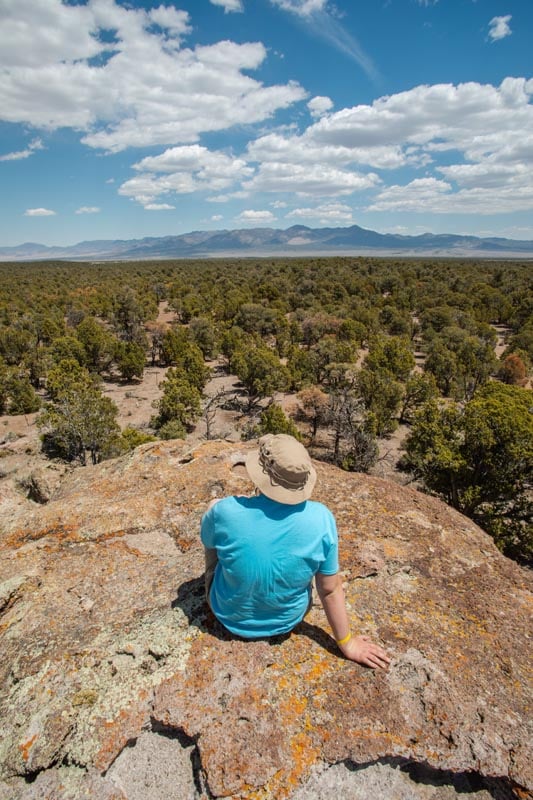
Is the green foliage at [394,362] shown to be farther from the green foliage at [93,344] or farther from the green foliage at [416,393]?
the green foliage at [93,344]

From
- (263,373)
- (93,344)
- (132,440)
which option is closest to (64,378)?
(132,440)

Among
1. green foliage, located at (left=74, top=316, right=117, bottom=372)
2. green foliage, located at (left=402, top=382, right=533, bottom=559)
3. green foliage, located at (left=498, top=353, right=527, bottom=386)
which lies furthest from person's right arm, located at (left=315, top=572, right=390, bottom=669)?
green foliage, located at (left=74, top=316, right=117, bottom=372)

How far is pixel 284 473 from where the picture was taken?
3.14 metres

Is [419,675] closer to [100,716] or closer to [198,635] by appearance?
[198,635]

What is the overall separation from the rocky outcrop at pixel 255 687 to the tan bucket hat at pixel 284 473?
185 cm

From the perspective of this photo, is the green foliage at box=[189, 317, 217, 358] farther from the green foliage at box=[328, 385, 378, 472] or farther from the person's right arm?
the person's right arm

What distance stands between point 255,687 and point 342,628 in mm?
934

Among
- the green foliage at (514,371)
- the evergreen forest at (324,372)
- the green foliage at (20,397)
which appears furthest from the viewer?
the green foliage at (514,371)

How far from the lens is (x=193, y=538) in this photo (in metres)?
6.11

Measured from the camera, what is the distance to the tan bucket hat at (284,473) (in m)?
3.15

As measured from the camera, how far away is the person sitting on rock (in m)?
3.23

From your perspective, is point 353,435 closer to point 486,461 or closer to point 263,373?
point 486,461

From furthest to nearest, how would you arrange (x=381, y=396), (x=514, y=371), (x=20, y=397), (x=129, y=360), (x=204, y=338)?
(x=204, y=338) → (x=129, y=360) → (x=514, y=371) → (x=20, y=397) → (x=381, y=396)

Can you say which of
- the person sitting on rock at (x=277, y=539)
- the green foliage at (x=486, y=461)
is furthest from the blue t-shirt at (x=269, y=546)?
the green foliage at (x=486, y=461)
